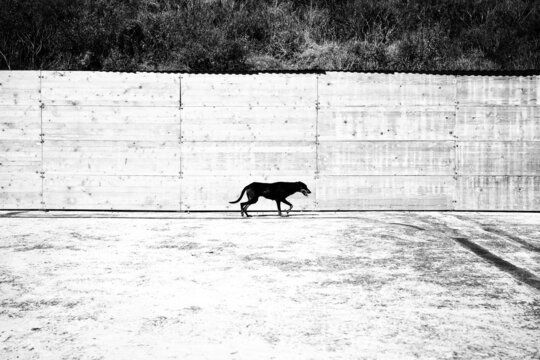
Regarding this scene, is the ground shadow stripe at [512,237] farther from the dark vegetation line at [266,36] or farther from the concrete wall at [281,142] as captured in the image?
the dark vegetation line at [266,36]

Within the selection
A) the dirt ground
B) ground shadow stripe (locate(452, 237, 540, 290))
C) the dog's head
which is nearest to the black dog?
the dog's head

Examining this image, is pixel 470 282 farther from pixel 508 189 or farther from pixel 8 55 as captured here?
pixel 8 55

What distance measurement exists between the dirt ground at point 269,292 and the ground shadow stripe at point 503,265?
26 millimetres

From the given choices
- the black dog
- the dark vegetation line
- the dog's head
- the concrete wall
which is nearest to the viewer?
the black dog

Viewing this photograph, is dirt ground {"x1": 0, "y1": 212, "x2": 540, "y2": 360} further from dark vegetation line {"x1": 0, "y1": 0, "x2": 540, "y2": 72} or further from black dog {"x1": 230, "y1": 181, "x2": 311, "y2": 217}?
dark vegetation line {"x1": 0, "y1": 0, "x2": 540, "y2": 72}

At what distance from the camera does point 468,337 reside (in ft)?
12.6

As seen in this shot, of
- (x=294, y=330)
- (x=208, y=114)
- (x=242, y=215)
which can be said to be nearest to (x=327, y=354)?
(x=294, y=330)

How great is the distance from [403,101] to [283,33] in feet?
20.9

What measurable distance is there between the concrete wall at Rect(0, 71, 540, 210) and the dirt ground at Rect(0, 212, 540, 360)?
2360 millimetres

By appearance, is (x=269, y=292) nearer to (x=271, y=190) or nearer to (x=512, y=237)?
(x=512, y=237)

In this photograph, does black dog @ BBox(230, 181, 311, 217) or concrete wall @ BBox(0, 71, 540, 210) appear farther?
concrete wall @ BBox(0, 71, 540, 210)

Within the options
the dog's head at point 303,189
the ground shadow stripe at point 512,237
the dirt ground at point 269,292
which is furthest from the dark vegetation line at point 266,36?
the dirt ground at point 269,292

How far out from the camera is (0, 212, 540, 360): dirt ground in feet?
12.2

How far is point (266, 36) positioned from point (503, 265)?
12.3 metres
